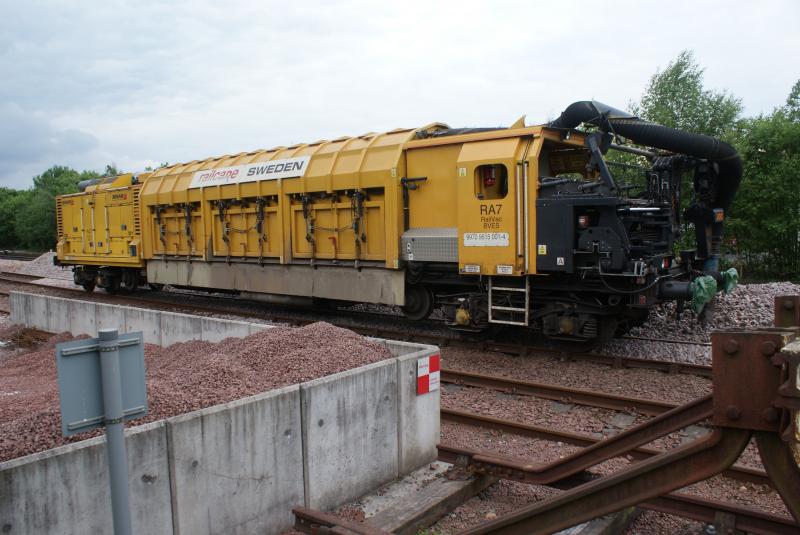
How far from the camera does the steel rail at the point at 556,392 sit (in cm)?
699

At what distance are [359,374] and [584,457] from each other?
1.86 metres

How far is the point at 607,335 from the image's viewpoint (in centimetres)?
939

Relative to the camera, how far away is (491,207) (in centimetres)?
934

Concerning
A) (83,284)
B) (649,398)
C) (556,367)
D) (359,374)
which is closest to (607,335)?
(556,367)

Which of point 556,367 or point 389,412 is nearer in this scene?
point 389,412

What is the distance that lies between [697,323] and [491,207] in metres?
4.53

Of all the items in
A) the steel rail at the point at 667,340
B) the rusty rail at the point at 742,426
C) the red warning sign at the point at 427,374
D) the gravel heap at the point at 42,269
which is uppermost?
the rusty rail at the point at 742,426

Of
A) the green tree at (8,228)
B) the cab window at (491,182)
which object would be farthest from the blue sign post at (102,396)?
the green tree at (8,228)

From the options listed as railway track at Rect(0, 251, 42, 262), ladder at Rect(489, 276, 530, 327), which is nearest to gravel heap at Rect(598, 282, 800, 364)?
ladder at Rect(489, 276, 530, 327)

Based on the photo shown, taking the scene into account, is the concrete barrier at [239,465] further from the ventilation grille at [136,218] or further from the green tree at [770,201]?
the green tree at [770,201]

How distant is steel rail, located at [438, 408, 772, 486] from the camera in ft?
13.5

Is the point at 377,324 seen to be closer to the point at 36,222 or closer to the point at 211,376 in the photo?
the point at 211,376

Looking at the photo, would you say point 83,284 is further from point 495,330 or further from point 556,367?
point 556,367

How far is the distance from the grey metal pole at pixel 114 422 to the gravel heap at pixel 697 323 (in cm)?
819
